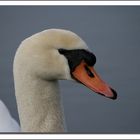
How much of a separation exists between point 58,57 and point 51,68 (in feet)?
0.19

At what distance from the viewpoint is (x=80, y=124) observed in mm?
4809

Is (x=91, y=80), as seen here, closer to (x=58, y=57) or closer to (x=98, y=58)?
(x=58, y=57)

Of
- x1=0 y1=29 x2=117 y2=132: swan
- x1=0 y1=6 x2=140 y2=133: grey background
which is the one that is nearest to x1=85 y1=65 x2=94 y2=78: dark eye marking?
x1=0 y1=29 x2=117 y2=132: swan

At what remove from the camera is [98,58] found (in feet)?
16.6

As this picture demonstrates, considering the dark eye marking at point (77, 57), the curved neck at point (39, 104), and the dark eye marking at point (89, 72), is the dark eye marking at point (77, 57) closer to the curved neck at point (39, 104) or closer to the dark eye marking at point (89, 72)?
the dark eye marking at point (89, 72)

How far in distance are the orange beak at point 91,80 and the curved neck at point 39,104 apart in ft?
0.50

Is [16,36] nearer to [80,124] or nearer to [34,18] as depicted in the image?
[34,18]

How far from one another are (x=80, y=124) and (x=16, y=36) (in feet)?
2.26

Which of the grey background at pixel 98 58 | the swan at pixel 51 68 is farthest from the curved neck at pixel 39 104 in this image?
the grey background at pixel 98 58

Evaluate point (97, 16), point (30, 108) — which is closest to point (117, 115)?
point (97, 16)

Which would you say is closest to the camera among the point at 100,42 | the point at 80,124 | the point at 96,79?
the point at 96,79

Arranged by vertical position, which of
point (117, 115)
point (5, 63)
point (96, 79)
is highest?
point (96, 79)

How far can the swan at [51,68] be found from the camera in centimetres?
334

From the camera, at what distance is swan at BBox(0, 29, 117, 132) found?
3338 mm
